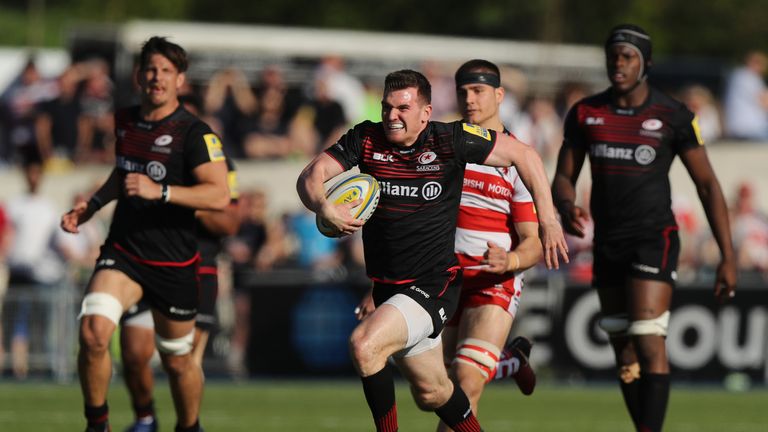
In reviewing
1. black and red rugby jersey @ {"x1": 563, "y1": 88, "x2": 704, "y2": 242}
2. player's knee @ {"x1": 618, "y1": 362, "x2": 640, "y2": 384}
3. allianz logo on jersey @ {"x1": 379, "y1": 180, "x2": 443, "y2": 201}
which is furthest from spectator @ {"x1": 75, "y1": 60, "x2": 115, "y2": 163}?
allianz logo on jersey @ {"x1": 379, "y1": 180, "x2": 443, "y2": 201}

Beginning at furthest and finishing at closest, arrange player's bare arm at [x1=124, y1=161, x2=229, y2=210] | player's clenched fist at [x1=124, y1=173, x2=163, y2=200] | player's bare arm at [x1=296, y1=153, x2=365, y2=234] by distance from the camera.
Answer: player's bare arm at [x1=124, y1=161, x2=229, y2=210], player's clenched fist at [x1=124, y1=173, x2=163, y2=200], player's bare arm at [x1=296, y1=153, x2=365, y2=234]

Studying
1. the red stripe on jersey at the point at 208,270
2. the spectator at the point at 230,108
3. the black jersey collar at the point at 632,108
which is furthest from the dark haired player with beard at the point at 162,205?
the spectator at the point at 230,108

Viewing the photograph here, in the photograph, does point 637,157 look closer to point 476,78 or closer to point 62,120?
point 476,78

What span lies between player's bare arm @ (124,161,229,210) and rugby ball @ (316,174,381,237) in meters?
1.48

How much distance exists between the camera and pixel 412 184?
9.01 m

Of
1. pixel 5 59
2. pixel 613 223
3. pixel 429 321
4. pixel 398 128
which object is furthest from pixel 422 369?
pixel 5 59

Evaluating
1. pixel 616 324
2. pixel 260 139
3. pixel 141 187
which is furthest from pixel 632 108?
pixel 260 139

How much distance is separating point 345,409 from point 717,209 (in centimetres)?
542

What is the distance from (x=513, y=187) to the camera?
32.8 feet

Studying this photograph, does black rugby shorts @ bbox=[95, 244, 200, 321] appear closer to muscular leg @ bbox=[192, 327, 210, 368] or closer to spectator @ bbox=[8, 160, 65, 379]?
muscular leg @ bbox=[192, 327, 210, 368]

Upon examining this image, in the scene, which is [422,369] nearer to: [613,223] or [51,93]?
[613,223]

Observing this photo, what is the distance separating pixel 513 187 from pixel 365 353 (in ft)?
6.29

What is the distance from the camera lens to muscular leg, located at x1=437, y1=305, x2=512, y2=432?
31.9 feet

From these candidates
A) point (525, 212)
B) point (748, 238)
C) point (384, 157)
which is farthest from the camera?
point (748, 238)
